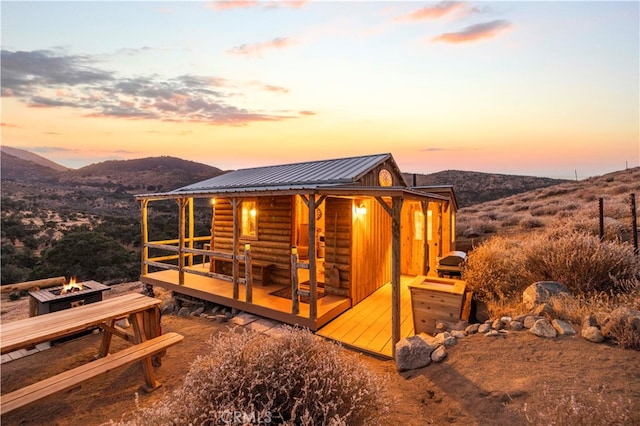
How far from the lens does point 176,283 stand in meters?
9.20

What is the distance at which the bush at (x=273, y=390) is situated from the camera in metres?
2.28

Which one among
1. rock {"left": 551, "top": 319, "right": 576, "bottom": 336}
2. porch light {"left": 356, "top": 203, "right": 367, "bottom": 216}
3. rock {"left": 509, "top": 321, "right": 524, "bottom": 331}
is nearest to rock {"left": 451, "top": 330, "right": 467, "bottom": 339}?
rock {"left": 509, "top": 321, "right": 524, "bottom": 331}

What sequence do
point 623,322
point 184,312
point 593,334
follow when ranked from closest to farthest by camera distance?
point 623,322
point 593,334
point 184,312

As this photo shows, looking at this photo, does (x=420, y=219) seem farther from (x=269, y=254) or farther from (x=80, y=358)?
(x=80, y=358)

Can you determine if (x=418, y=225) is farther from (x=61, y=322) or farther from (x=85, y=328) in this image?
(x=61, y=322)

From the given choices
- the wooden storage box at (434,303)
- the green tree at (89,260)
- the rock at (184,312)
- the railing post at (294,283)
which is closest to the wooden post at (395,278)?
the wooden storage box at (434,303)

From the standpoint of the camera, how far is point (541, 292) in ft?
17.2

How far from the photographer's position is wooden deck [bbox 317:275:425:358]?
5577mm

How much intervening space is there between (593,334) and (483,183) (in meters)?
51.7

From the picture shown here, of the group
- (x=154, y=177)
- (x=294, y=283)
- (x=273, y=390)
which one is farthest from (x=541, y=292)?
(x=154, y=177)

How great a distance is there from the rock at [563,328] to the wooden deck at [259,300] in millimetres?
4264

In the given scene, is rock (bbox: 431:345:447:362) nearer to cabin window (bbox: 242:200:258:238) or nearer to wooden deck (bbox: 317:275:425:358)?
wooden deck (bbox: 317:275:425:358)

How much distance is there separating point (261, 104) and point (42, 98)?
12415mm

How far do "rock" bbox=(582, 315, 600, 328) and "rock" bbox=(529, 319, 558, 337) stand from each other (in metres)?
0.42
